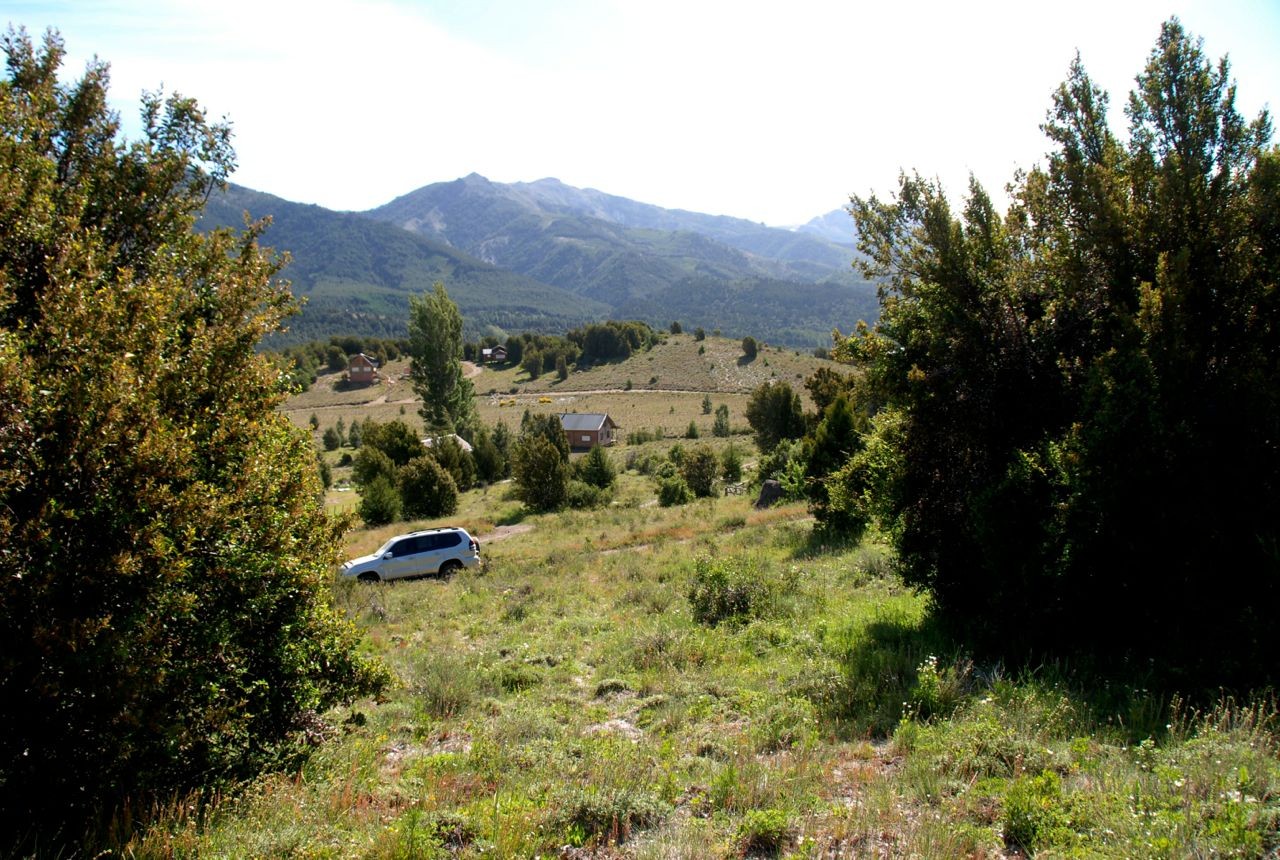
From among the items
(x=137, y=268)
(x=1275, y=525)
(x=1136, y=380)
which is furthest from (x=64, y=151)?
(x=1275, y=525)

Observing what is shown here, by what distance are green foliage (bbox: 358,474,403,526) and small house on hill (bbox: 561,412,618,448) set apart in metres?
32.4

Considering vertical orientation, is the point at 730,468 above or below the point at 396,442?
below

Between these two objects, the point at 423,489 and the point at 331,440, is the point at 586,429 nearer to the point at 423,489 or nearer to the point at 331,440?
the point at 331,440

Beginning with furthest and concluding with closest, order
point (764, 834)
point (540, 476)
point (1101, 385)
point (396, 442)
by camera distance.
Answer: point (396, 442) → point (540, 476) → point (1101, 385) → point (764, 834)

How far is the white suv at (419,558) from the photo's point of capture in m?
18.7

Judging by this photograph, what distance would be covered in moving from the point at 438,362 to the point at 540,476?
25349 millimetres

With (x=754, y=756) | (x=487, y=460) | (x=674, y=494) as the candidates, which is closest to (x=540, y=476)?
(x=674, y=494)

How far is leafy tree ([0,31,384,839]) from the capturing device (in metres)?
4.10

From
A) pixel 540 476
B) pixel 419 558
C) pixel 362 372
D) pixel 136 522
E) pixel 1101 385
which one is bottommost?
pixel 540 476

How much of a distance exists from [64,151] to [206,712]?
6756 mm

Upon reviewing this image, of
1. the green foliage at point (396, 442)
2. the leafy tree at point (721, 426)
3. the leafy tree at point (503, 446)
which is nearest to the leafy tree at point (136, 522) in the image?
the green foliage at point (396, 442)

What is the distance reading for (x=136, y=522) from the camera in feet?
14.5

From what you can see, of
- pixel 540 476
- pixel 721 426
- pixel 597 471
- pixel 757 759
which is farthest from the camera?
pixel 721 426

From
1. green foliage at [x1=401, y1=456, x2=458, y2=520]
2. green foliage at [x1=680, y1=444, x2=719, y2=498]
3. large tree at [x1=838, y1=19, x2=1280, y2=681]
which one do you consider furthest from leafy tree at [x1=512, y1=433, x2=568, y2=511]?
large tree at [x1=838, y1=19, x2=1280, y2=681]
